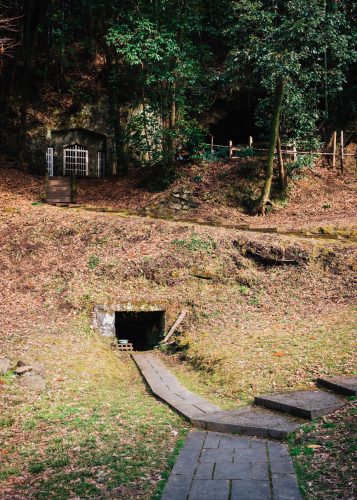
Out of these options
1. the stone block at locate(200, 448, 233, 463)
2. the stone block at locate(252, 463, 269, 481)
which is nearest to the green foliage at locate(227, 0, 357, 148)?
the stone block at locate(200, 448, 233, 463)

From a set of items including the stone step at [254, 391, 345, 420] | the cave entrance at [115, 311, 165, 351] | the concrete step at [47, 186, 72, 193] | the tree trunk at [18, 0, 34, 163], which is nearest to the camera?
the stone step at [254, 391, 345, 420]

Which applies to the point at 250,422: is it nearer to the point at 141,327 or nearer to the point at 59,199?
the point at 141,327

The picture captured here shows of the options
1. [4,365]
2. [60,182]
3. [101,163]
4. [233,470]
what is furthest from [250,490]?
[101,163]

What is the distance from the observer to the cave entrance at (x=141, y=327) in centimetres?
1155

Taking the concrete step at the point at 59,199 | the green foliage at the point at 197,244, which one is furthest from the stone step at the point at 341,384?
the concrete step at the point at 59,199

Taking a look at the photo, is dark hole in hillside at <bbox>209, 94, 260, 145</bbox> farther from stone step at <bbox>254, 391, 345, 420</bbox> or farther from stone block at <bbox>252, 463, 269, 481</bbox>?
stone block at <bbox>252, 463, 269, 481</bbox>

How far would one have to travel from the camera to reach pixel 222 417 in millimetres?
5578

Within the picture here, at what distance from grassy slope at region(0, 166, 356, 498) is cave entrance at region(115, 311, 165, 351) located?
1.32 feet

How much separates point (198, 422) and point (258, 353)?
2951 millimetres

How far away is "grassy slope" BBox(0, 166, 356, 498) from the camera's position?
4.75m

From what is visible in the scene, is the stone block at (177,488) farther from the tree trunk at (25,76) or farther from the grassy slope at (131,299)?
the tree trunk at (25,76)

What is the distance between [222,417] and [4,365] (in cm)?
353

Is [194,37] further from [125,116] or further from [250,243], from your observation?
[250,243]

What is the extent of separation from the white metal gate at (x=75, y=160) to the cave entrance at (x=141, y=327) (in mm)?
14429
